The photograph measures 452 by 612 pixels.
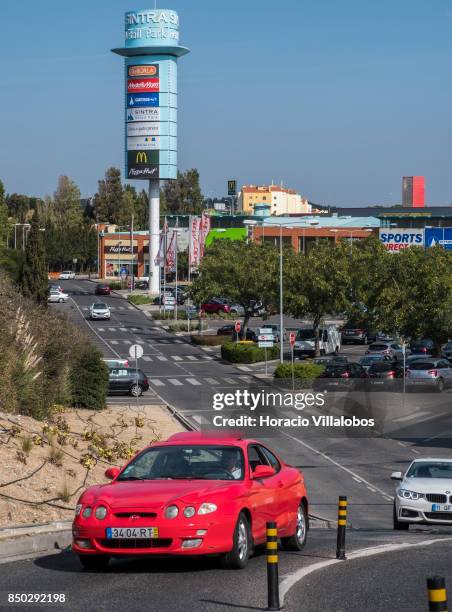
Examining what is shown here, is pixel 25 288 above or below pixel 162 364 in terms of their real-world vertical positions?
above

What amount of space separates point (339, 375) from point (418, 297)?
32.0ft

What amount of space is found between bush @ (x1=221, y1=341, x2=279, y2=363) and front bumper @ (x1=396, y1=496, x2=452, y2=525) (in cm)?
4483

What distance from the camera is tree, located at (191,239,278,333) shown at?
71500 mm

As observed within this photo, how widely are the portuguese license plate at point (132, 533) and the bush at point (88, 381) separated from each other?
20541 millimetres

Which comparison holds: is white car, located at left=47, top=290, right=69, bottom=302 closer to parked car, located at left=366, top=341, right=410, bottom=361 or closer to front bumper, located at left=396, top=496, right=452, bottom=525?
parked car, located at left=366, top=341, right=410, bottom=361

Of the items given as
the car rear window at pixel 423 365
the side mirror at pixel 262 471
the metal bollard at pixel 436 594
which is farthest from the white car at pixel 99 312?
the metal bollard at pixel 436 594

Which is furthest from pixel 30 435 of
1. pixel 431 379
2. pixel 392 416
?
pixel 431 379

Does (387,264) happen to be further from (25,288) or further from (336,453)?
(336,453)

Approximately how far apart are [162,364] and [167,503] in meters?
52.4

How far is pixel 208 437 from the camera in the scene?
1279 centimetres

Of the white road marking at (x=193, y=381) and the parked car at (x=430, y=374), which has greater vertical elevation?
the parked car at (x=430, y=374)

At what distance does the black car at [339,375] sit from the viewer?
42.5 m

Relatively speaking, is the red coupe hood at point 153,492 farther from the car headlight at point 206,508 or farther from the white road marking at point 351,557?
the white road marking at point 351,557

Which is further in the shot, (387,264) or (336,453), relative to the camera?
(387,264)
